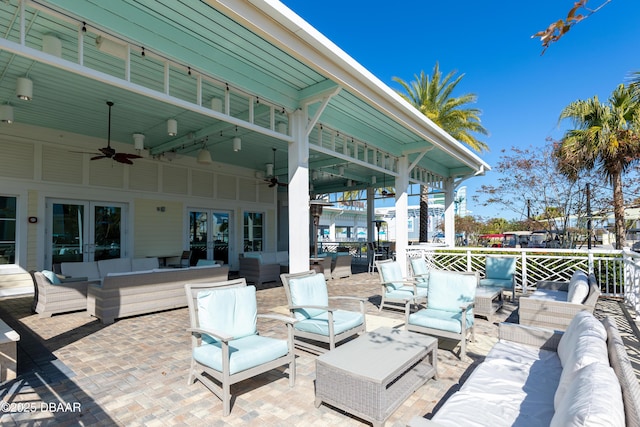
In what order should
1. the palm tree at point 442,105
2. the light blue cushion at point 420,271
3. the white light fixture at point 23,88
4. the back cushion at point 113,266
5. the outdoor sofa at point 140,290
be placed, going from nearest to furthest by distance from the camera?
the white light fixture at point 23,88 < the outdoor sofa at point 140,290 < the light blue cushion at point 420,271 < the back cushion at point 113,266 < the palm tree at point 442,105

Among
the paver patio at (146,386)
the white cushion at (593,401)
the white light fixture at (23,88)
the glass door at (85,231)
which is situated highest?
the white light fixture at (23,88)

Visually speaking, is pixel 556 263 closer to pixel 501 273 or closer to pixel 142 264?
pixel 501 273

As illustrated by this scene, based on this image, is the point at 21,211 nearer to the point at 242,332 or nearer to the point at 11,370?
the point at 11,370

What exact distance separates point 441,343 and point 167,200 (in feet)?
28.3

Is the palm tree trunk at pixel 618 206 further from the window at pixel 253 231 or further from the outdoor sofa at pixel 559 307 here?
the window at pixel 253 231

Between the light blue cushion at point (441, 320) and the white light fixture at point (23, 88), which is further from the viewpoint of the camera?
the white light fixture at point (23, 88)

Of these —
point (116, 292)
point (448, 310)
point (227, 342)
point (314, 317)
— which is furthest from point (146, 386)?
point (448, 310)

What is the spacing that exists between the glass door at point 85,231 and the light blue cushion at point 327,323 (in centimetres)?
727

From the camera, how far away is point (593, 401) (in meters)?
1.38

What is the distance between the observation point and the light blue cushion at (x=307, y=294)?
4.04 metres

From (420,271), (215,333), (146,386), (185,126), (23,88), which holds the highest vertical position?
(185,126)

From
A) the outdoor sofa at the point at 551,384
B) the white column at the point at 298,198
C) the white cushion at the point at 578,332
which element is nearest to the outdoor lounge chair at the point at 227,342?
the outdoor sofa at the point at 551,384

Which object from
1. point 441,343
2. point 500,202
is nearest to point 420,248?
point 500,202

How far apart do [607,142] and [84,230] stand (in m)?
13.9
